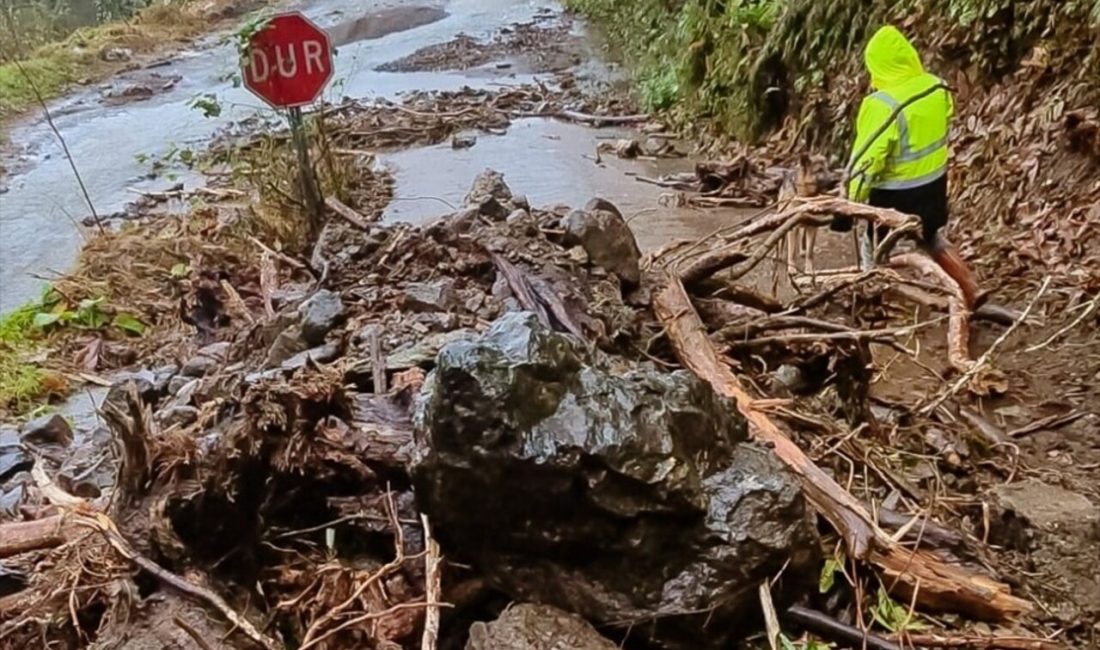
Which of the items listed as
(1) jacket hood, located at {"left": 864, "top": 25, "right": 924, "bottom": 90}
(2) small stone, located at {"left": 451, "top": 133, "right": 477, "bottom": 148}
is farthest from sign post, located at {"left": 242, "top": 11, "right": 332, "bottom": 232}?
(2) small stone, located at {"left": 451, "top": 133, "right": 477, "bottom": 148}

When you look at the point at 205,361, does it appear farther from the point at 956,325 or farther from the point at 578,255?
the point at 956,325

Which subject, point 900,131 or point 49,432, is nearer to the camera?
point 900,131

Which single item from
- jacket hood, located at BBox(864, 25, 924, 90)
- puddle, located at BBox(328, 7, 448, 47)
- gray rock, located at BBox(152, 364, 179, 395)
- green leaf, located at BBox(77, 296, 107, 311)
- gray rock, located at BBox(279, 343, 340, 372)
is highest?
jacket hood, located at BBox(864, 25, 924, 90)

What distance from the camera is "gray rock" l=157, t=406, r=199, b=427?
393cm

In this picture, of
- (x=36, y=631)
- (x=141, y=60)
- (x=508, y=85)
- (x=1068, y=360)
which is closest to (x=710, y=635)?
(x=36, y=631)

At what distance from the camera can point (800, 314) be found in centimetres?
455

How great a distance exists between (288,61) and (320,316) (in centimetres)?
266

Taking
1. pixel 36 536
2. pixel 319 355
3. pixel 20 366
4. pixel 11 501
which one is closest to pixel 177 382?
pixel 11 501

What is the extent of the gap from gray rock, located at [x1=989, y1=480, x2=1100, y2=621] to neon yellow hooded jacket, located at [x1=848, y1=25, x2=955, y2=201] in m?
2.57

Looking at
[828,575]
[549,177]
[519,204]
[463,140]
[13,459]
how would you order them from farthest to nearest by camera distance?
[463,140]
[549,177]
[519,204]
[13,459]
[828,575]

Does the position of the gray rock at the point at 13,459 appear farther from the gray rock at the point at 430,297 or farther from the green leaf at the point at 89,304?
the green leaf at the point at 89,304

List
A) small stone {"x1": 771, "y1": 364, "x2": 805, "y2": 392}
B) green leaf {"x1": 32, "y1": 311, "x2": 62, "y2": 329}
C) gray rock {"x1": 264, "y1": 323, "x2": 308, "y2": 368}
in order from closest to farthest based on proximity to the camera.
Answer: small stone {"x1": 771, "y1": 364, "x2": 805, "y2": 392} < gray rock {"x1": 264, "y1": 323, "x2": 308, "y2": 368} < green leaf {"x1": 32, "y1": 311, "x2": 62, "y2": 329}

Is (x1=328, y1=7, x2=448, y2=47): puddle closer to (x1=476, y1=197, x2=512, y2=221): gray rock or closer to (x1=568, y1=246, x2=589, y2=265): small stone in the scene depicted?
(x1=476, y1=197, x2=512, y2=221): gray rock

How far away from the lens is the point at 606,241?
5.06 m
